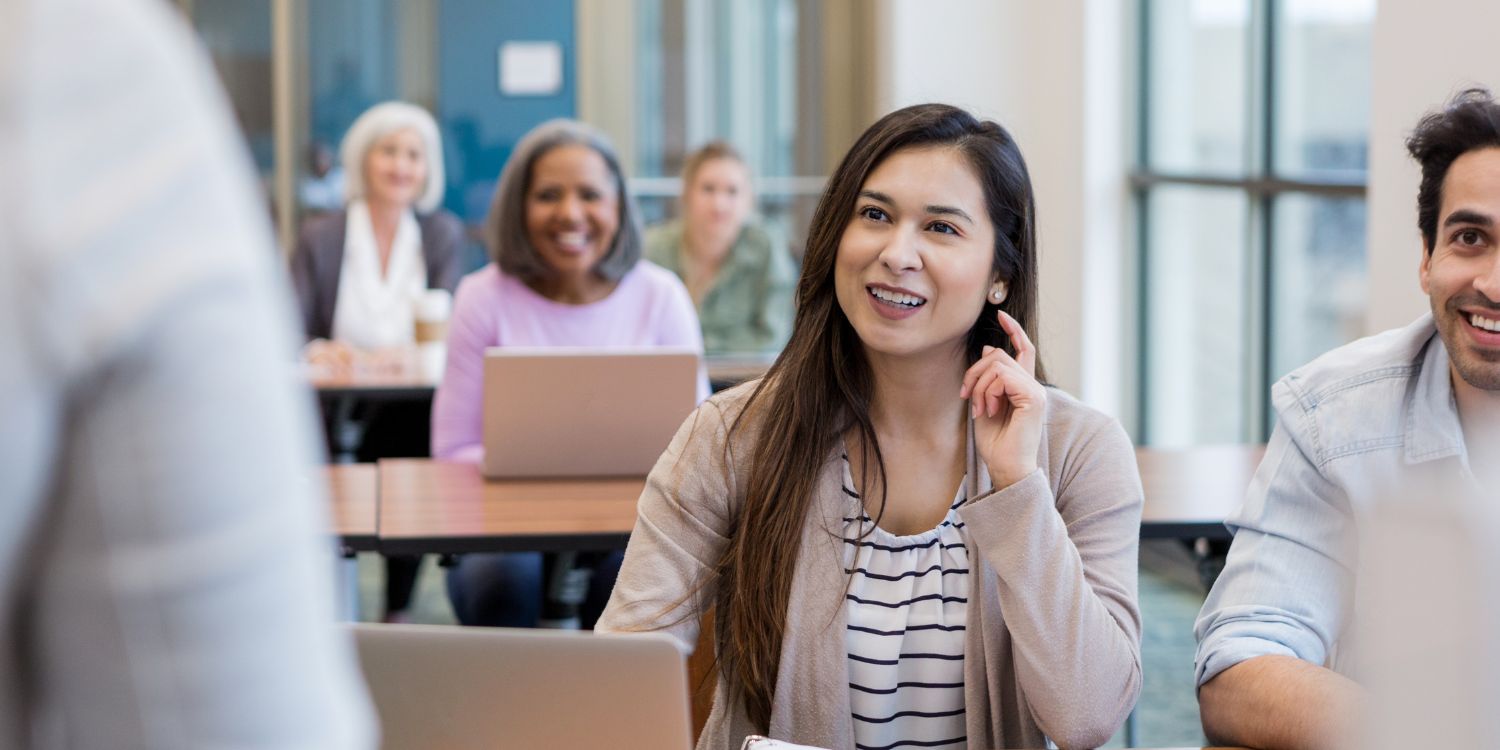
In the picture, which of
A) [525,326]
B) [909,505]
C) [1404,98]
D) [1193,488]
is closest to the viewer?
[909,505]

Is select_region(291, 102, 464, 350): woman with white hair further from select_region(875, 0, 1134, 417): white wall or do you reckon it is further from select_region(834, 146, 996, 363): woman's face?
select_region(834, 146, 996, 363): woman's face

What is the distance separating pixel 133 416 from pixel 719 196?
4.38 metres

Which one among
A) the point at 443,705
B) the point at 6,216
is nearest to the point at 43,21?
the point at 6,216

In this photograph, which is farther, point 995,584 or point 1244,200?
point 1244,200

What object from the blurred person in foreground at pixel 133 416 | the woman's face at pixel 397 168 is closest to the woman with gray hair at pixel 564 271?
the woman's face at pixel 397 168

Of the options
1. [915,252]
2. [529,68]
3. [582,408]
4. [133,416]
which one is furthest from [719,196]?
[133,416]

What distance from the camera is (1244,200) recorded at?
4.72 metres

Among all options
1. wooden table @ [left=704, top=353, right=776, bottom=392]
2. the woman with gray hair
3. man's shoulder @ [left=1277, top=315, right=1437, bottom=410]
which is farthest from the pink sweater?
man's shoulder @ [left=1277, top=315, right=1437, bottom=410]

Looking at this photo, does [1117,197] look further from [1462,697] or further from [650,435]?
[1462,697]

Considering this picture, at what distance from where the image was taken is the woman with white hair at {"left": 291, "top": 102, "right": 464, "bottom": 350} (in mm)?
4676

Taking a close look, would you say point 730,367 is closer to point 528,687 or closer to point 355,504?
point 355,504

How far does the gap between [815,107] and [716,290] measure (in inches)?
78.7

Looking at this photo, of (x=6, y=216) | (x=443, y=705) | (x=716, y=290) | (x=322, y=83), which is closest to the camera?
(x=6, y=216)

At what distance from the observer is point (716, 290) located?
4773 mm
